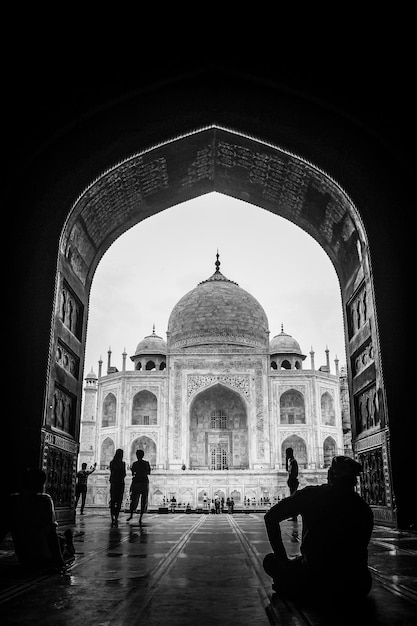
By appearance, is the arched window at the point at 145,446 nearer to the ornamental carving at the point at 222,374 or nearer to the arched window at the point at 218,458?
the ornamental carving at the point at 222,374

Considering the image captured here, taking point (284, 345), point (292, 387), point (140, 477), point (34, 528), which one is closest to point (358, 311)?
point (140, 477)

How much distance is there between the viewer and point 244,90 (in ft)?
28.1

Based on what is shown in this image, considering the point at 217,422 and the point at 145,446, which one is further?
the point at 217,422

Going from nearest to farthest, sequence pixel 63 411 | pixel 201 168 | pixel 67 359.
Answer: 1. pixel 63 411
2. pixel 67 359
3. pixel 201 168

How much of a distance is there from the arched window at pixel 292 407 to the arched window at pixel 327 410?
1.41 metres

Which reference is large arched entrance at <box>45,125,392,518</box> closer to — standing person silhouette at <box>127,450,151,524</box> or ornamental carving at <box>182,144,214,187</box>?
ornamental carving at <box>182,144,214,187</box>

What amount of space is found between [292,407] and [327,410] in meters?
2.13

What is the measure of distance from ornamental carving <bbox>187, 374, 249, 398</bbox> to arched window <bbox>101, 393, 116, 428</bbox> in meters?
4.25

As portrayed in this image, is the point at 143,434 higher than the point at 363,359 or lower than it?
higher

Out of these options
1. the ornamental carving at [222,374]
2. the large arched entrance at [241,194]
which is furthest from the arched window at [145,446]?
the large arched entrance at [241,194]

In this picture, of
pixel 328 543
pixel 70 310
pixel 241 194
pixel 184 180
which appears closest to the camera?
pixel 328 543

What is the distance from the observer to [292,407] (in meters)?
28.8

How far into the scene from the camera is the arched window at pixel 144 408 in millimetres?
28536

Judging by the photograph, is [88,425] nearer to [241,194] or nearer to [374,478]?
[241,194]
